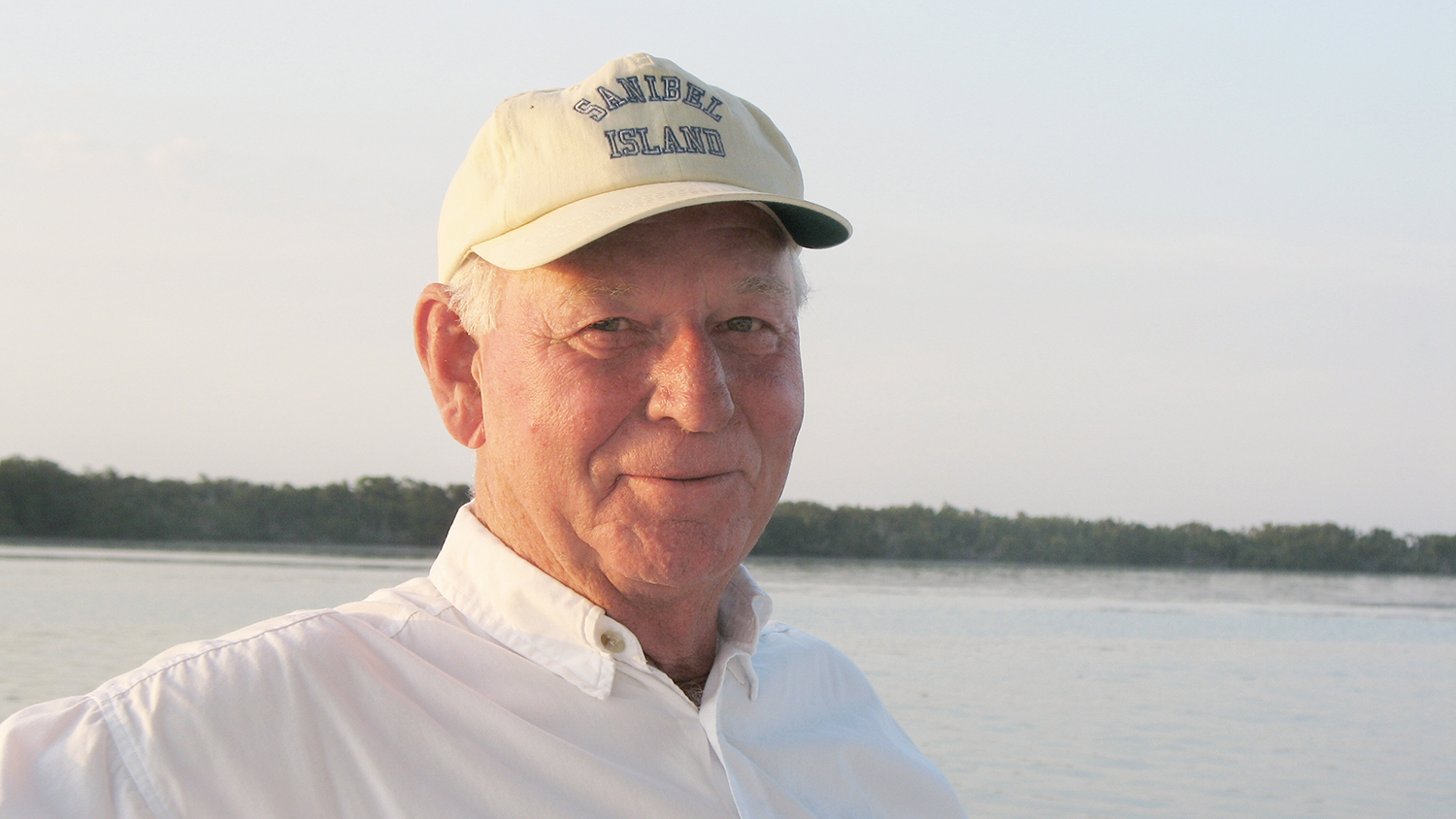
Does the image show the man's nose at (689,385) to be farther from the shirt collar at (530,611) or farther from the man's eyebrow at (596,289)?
the shirt collar at (530,611)

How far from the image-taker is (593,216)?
161 centimetres

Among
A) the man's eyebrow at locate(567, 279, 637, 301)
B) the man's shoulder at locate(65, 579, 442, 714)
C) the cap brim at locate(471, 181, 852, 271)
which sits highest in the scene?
the cap brim at locate(471, 181, 852, 271)

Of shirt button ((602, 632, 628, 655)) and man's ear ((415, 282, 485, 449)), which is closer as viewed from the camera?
shirt button ((602, 632, 628, 655))

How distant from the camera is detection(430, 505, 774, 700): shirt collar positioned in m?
1.64

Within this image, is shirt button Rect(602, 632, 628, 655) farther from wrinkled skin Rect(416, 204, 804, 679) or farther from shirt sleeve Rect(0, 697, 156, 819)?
shirt sleeve Rect(0, 697, 156, 819)

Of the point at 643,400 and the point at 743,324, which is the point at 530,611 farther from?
the point at 743,324

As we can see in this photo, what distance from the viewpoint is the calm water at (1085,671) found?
489 inches

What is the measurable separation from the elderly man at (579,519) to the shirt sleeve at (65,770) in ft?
0.21

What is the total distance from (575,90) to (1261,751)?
14272mm

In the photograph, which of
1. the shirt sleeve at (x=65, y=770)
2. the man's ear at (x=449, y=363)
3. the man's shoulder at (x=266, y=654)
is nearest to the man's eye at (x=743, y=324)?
the man's ear at (x=449, y=363)

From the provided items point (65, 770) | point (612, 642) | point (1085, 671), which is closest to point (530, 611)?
point (612, 642)

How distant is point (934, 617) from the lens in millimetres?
24734

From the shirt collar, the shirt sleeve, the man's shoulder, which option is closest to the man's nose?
the shirt collar

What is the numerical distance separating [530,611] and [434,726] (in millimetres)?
218
